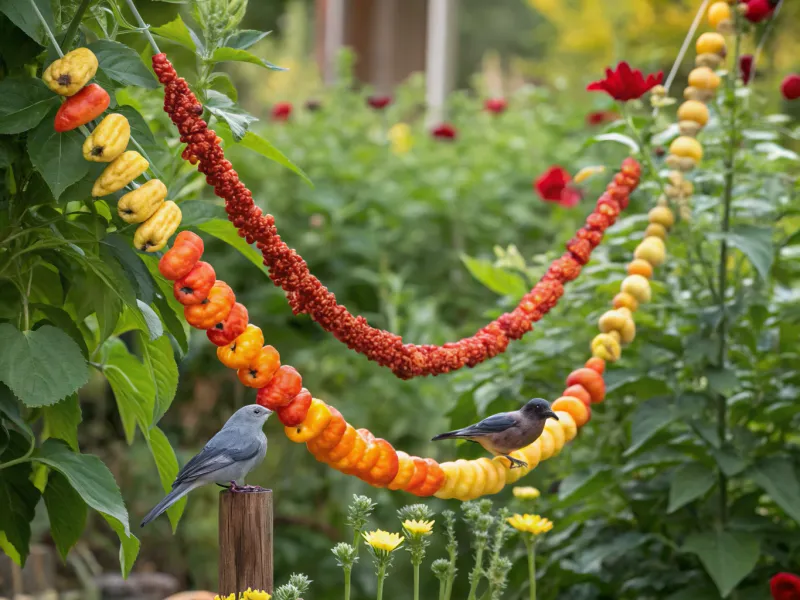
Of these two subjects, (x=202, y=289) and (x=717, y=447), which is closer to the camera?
(x=202, y=289)

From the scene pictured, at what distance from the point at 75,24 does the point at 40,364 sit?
0.47 meters

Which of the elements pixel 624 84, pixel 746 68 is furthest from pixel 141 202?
pixel 746 68

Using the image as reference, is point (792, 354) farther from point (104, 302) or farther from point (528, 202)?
point (528, 202)

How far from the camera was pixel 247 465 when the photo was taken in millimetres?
1428

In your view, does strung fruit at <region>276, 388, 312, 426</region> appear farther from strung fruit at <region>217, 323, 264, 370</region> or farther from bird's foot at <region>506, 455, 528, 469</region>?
bird's foot at <region>506, 455, 528, 469</region>

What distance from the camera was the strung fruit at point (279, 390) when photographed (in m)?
→ 1.54

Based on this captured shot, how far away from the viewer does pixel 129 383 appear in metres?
1.69

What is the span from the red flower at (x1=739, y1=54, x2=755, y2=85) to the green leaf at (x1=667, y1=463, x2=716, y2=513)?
3.03 ft

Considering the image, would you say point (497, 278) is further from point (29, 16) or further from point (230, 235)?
point (29, 16)

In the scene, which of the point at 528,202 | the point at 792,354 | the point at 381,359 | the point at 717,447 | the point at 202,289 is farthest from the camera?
the point at 528,202

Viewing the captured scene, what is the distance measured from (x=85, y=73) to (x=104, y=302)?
0.33 meters

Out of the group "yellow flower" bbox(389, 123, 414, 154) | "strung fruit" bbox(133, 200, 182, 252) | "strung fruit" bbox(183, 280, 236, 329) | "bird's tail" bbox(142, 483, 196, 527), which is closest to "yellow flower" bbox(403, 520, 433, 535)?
"bird's tail" bbox(142, 483, 196, 527)

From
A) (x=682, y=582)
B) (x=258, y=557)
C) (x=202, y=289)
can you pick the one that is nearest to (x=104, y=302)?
(x=202, y=289)

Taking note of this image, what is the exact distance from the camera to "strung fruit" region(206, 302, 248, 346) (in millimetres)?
1513
